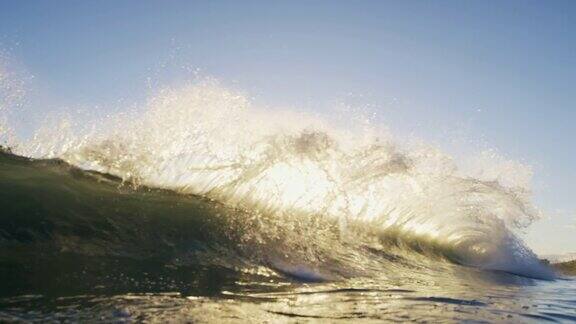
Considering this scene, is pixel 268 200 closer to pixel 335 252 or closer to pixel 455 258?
pixel 335 252

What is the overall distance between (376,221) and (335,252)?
5.01 m

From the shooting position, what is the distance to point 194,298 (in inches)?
167

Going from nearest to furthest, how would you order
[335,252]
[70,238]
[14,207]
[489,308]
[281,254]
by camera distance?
1. [489,308]
2. [70,238]
3. [14,207]
4. [281,254]
5. [335,252]

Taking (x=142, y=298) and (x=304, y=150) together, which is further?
(x=304, y=150)

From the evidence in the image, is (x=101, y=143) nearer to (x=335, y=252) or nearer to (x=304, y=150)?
(x=304, y=150)

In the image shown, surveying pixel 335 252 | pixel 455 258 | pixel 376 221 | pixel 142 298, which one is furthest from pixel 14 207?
pixel 455 258

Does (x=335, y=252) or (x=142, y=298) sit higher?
(x=335, y=252)

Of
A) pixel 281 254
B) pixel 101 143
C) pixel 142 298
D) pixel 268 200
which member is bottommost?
pixel 142 298

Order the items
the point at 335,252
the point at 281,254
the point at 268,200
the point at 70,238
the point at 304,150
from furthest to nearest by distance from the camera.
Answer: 1. the point at 304,150
2. the point at 268,200
3. the point at 335,252
4. the point at 281,254
5. the point at 70,238

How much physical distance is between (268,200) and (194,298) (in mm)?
6454

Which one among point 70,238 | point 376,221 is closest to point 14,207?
point 70,238

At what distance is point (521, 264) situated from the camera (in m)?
13.4

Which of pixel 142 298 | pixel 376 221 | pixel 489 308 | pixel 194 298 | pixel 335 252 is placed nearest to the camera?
pixel 142 298

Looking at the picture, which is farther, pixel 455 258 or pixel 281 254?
pixel 455 258
